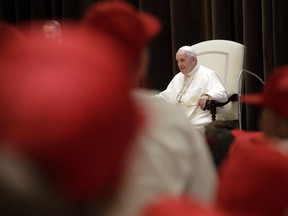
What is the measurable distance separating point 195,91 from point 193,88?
0.03m

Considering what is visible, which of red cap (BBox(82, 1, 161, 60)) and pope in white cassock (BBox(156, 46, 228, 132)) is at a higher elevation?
red cap (BBox(82, 1, 161, 60))

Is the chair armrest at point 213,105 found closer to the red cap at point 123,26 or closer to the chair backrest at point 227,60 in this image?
the chair backrest at point 227,60

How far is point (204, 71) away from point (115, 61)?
4054 mm

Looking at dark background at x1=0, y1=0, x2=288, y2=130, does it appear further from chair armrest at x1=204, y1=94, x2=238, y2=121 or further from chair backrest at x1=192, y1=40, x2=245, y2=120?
chair armrest at x1=204, y1=94, x2=238, y2=121

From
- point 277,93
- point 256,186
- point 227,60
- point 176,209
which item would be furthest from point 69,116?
point 227,60

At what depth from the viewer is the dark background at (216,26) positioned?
488cm

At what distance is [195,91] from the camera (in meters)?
4.45

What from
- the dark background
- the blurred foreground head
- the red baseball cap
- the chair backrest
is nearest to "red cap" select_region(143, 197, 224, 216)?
the blurred foreground head

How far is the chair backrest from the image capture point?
14.8 feet

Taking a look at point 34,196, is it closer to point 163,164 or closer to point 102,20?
point 102,20

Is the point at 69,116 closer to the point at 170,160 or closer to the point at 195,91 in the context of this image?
the point at 170,160

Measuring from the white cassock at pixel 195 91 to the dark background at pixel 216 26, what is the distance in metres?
0.73

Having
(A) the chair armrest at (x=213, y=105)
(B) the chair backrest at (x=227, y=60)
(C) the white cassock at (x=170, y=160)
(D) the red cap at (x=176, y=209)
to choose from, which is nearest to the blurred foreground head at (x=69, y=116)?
(D) the red cap at (x=176, y=209)

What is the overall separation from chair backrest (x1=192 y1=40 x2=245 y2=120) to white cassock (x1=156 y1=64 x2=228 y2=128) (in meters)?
0.15
